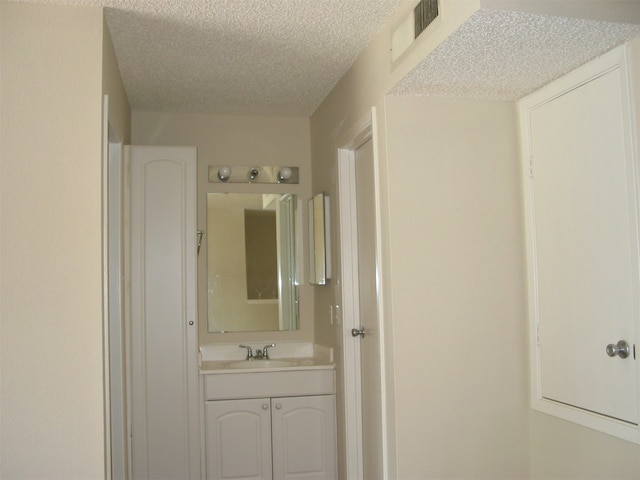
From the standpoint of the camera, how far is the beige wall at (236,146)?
426cm

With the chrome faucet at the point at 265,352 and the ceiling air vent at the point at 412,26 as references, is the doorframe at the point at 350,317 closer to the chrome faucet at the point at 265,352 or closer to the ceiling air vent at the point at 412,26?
the chrome faucet at the point at 265,352

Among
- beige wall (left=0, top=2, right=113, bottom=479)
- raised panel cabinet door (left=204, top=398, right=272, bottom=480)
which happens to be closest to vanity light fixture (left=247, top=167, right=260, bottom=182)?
raised panel cabinet door (left=204, top=398, right=272, bottom=480)

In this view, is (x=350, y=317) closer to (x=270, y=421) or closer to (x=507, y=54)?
(x=270, y=421)

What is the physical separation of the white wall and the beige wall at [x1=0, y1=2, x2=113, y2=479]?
1.28 meters

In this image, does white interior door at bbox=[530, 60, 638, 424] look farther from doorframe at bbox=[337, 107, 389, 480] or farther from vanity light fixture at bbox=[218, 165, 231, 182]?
vanity light fixture at bbox=[218, 165, 231, 182]

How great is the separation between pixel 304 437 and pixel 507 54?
256cm

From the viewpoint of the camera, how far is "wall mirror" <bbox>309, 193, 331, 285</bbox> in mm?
3902

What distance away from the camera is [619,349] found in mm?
2334

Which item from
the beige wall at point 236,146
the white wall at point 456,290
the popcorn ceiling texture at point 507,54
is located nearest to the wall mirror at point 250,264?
the beige wall at point 236,146

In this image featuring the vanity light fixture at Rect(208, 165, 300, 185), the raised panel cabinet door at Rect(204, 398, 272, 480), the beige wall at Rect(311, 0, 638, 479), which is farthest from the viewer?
the vanity light fixture at Rect(208, 165, 300, 185)

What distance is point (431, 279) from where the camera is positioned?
9.40 ft

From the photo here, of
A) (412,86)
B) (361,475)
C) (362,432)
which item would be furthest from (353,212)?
(361,475)

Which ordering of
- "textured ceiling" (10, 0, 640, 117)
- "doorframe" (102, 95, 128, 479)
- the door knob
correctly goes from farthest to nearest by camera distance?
the door knob < "doorframe" (102, 95, 128, 479) < "textured ceiling" (10, 0, 640, 117)

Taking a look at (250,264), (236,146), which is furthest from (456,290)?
(236,146)
